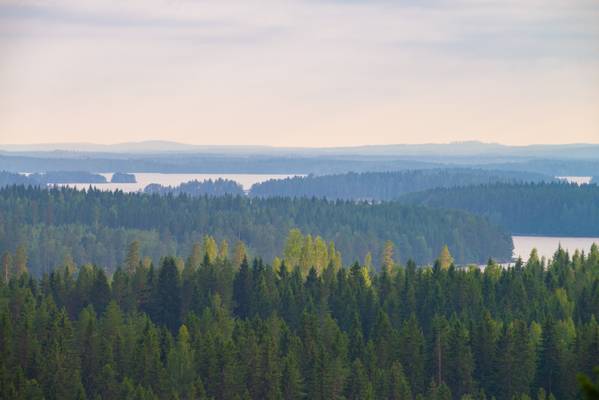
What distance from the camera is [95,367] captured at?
300 feet

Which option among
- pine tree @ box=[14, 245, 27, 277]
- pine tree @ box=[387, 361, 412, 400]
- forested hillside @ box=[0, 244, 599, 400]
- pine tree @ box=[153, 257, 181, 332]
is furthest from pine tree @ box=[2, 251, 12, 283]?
pine tree @ box=[387, 361, 412, 400]

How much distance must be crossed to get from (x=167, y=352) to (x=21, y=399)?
42.7ft

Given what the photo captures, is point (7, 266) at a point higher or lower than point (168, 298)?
lower

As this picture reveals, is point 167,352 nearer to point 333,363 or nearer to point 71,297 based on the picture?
point 333,363

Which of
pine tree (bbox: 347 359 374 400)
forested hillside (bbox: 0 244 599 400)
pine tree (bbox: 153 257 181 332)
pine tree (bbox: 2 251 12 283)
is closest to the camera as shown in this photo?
pine tree (bbox: 347 359 374 400)

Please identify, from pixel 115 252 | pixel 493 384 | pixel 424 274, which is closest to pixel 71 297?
pixel 424 274

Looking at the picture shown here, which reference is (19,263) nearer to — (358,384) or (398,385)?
(358,384)

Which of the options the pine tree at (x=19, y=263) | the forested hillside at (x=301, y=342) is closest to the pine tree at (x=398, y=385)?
the forested hillside at (x=301, y=342)

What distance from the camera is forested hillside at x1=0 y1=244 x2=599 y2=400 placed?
3413 inches

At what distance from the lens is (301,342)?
3696 inches

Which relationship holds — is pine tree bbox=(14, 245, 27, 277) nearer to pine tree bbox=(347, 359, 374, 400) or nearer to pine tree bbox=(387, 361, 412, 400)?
pine tree bbox=(347, 359, 374, 400)

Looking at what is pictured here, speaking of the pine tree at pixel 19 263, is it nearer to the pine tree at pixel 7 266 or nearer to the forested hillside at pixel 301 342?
the pine tree at pixel 7 266

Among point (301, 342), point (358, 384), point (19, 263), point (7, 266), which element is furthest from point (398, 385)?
point (19, 263)

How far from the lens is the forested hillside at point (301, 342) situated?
86688 millimetres
